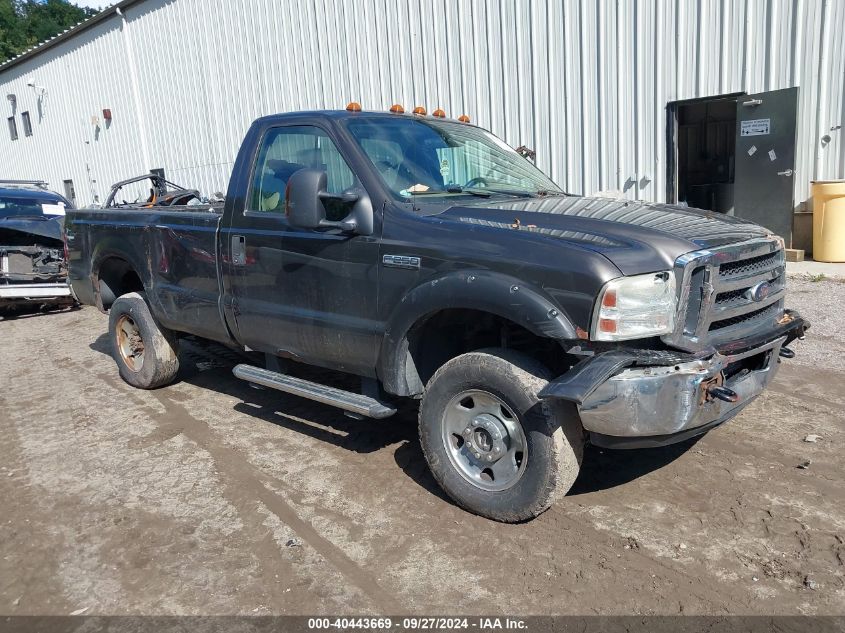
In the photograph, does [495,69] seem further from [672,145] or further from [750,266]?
[750,266]

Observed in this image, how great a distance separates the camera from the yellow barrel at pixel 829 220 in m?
8.02

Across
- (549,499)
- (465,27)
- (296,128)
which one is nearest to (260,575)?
(549,499)

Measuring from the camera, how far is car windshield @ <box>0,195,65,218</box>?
9648 mm

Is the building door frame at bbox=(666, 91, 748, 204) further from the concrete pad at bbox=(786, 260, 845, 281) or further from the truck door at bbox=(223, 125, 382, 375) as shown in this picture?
the truck door at bbox=(223, 125, 382, 375)

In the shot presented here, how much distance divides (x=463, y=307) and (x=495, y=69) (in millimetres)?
8790

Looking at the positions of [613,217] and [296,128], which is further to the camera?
[296,128]

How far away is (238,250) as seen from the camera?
14.6 feet

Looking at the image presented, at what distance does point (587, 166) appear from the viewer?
10219 mm

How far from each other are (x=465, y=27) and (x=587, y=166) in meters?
3.31

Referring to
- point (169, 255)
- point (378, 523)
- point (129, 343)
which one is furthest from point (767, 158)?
point (129, 343)

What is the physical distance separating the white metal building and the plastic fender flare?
7015mm

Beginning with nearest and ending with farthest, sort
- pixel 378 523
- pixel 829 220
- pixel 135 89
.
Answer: pixel 378 523 → pixel 829 220 → pixel 135 89

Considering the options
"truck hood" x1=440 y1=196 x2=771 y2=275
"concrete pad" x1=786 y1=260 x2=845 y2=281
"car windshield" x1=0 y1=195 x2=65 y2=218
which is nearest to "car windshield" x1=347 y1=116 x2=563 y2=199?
"truck hood" x1=440 y1=196 x2=771 y2=275

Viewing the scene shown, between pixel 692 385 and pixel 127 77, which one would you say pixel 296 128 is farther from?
pixel 127 77
